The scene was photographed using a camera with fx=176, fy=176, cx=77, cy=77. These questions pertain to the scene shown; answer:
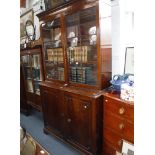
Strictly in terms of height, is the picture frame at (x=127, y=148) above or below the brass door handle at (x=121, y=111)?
below

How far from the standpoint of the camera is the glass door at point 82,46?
2.11 meters

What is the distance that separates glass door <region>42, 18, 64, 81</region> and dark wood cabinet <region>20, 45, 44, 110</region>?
1.10ft

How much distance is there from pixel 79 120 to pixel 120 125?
0.62 meters

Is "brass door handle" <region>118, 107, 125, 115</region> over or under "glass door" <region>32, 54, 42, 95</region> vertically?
under

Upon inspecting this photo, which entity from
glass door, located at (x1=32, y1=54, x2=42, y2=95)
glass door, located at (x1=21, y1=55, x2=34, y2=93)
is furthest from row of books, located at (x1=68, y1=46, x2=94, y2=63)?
glass door, located at (x1=21, y1=55, x2=34, y2=93)

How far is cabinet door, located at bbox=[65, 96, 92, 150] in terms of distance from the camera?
82.7 inches

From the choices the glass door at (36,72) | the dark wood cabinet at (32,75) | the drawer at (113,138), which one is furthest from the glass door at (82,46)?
the glass door at (36,72)

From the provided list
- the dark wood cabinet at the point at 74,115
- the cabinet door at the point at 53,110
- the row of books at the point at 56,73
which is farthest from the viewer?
the row of books at the point at 56,73

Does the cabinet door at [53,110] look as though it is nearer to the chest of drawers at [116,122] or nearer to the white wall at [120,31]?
the chest of drawers at [116,122]

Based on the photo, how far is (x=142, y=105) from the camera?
58 centimetres

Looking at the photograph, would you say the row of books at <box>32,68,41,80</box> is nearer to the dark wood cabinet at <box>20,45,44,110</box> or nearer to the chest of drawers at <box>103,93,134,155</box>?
the dark wood cabinet at <box>20,45,44,110</box>
